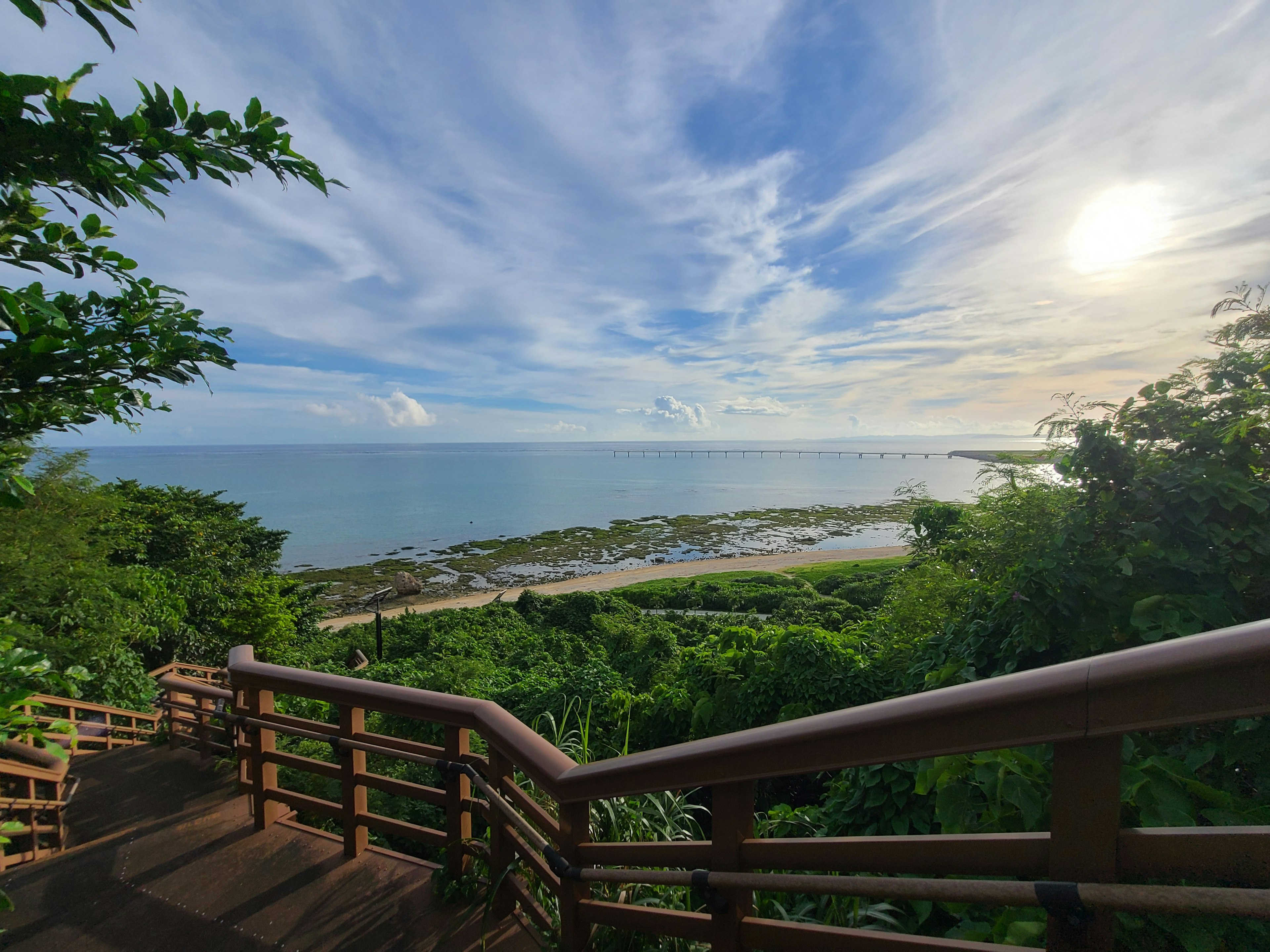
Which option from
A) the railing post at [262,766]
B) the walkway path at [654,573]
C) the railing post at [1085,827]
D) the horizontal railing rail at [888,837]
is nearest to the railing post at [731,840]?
the horizontal railing rail at [888,837]

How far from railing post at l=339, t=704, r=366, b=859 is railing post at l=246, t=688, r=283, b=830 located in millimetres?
601

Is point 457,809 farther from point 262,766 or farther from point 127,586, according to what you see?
point 127,586

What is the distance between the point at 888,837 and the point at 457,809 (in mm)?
2025

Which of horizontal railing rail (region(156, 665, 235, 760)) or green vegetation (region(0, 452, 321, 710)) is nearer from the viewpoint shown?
horizontal railing rail (region(156, 665, 235, 760))

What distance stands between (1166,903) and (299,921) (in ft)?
9.55

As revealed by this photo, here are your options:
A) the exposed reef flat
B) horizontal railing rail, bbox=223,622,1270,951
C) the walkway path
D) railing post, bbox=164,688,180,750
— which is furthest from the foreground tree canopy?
the exposed reef flat

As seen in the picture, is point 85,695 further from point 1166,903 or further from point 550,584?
point 550,584

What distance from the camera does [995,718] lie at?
0.96 metres

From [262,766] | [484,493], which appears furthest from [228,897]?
[484,493]

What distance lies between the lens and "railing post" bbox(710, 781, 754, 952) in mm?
1469

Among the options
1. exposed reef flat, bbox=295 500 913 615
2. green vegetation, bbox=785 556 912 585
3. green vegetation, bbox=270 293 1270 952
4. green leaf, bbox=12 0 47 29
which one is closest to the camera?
green leaf, bbox=12 0 47 29

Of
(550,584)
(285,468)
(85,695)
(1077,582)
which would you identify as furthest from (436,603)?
(285,468)

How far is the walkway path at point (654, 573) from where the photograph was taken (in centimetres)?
2795

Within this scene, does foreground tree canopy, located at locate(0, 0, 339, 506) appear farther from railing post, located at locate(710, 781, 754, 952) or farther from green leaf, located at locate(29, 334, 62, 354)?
railing post, located at locate(710, 781, 754, 952)
